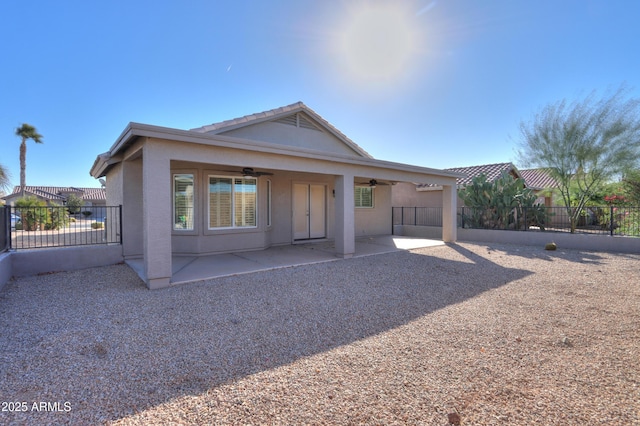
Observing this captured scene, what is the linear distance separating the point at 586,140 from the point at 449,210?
6813 mm

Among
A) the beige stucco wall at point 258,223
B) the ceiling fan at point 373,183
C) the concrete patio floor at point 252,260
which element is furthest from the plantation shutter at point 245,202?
the ceiling fan at point 373,183

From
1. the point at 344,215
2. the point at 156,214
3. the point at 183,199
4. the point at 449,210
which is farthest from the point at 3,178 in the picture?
the point at 449,210

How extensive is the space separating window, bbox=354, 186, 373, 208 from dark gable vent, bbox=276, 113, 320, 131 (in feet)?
13.1

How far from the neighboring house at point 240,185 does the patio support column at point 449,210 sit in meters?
0.04

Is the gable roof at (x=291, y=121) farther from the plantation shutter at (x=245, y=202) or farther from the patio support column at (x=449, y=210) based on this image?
the patio support column at (x=449, y=210)

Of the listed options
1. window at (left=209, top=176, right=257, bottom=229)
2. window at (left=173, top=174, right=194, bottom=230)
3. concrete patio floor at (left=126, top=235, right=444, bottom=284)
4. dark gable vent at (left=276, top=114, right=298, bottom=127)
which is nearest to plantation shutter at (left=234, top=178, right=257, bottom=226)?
window at (left=209, top=176, right=257, bottom=229)

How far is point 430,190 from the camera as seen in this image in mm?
19203

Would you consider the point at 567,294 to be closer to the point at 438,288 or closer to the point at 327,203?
the point at 438,288

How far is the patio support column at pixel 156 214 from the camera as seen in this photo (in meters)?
5.96

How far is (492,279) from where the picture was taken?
7301mm

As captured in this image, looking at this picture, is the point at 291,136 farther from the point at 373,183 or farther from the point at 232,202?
the point at 373,183

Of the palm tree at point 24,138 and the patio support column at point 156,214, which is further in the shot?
the palm tree at point 24,138

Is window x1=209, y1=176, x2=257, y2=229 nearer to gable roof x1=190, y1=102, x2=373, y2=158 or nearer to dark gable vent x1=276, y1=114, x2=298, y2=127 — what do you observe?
gable roof x1=190, y1=102, x2=373, y2=158

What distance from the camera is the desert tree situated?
12672 mm
